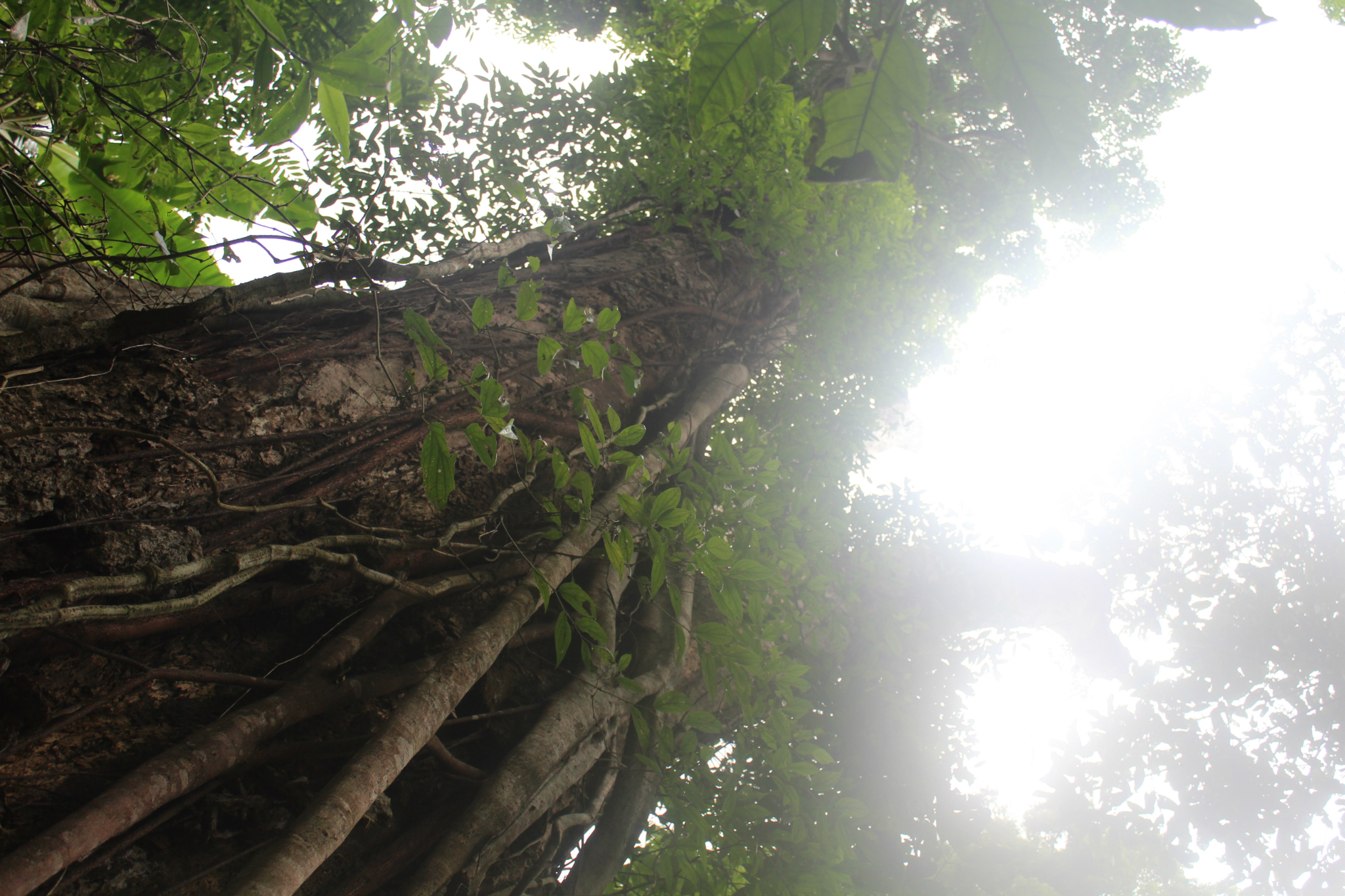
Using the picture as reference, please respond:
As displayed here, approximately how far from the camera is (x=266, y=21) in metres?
0.90

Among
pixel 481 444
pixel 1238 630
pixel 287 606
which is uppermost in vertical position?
pixel 1238 630

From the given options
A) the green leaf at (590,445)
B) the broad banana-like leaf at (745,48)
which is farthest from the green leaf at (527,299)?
the broad banana-like leaf at (745,48)

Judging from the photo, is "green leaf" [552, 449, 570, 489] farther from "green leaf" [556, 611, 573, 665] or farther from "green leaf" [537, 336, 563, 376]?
"green leaf" [556, 611, 573, 665]

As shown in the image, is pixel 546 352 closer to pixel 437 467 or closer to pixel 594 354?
pixel 594 354

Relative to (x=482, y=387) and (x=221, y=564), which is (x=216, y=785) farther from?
(x=482, y=387)

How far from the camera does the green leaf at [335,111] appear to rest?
3.01 ft

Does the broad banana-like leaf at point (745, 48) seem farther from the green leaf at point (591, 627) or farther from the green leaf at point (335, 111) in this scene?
the green leaf at point (591, 627)

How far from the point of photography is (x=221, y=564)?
124 cm

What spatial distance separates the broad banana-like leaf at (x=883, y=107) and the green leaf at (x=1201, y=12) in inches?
6.2

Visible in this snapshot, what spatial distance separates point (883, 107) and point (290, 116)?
98cm

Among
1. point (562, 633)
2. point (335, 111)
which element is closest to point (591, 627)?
point (562, 633)

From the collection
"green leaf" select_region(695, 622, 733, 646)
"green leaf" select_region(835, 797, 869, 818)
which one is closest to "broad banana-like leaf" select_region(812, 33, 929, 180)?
"green leaf" select_region(695, 622, 733, 646)

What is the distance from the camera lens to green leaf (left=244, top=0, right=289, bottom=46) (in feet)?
2.77

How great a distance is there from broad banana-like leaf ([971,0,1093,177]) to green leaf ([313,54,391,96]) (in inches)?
31.4
